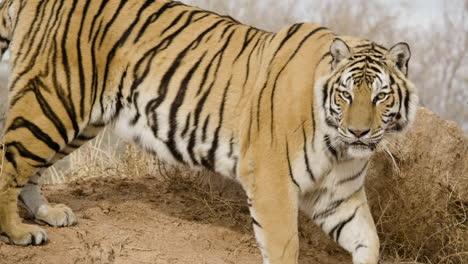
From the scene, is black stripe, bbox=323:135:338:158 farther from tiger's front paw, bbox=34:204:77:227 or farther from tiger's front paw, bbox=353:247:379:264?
tiger's front paw, bbox=34:204:77:227

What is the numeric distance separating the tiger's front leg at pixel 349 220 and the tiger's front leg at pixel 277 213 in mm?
302

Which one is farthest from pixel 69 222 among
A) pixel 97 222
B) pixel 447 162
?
pixel 447 162

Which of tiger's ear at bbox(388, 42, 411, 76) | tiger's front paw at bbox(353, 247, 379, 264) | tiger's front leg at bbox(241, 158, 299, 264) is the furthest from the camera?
tiger's front paw at bbox(353, 247, 379, 264)

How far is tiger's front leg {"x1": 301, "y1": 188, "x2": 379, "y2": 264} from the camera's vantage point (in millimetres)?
4348

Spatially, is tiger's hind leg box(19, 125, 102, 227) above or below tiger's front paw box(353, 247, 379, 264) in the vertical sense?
below

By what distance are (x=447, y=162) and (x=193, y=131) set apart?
2085 mm

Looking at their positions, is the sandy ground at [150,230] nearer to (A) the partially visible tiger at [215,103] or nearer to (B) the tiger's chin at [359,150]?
(A) the partially visible tiger at [215,103]

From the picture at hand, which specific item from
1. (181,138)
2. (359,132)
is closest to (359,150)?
(359,132)

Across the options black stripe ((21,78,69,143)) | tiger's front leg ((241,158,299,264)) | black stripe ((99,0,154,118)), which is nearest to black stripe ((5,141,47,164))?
black stripe ((21,78,69,143))

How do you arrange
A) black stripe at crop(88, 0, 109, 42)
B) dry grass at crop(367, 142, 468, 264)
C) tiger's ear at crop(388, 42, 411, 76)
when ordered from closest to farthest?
tiger's ear at crop(388, 42, 411, 76) < black stripe at crop(88, 0, 109, 42) < dry grass at crop(367, 142, 468, 264)

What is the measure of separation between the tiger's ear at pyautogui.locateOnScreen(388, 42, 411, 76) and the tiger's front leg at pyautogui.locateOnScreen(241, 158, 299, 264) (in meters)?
0.85

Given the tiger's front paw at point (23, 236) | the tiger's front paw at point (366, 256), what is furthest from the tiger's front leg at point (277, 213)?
the tiger's front paw at point (23, 236)

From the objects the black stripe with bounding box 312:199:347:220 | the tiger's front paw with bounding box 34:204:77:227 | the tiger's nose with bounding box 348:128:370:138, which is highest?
the tiger's nose with bounding box 348:128:370:138

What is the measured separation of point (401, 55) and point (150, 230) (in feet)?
6.72
